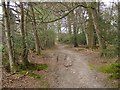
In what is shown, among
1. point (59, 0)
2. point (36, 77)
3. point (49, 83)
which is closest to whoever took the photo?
point (49, 83)

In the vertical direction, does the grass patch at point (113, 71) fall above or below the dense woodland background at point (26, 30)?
below

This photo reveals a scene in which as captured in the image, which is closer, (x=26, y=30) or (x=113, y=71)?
(x=113, y=71)

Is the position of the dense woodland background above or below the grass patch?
above

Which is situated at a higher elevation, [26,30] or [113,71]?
[26,30]

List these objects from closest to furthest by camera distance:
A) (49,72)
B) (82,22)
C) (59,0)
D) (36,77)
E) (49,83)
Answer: (49,83) < (36,77) < (49,72) < (59,0) < (82,22)

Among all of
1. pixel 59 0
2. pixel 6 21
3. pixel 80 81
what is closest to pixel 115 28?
pixel 80 81

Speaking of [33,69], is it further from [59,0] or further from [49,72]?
[59,0]

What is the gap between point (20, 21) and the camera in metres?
13.1

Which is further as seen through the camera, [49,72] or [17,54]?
[17,54]

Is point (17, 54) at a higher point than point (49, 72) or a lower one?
higher

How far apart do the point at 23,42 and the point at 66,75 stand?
10.8 feet

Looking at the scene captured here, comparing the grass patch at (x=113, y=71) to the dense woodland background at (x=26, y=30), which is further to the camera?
the grass patch at (x=113, y=71)

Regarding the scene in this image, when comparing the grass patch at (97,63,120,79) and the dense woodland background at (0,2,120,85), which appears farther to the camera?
the grass patch at (97,63,120,79)

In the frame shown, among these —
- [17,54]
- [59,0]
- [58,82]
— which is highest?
[59,0]
